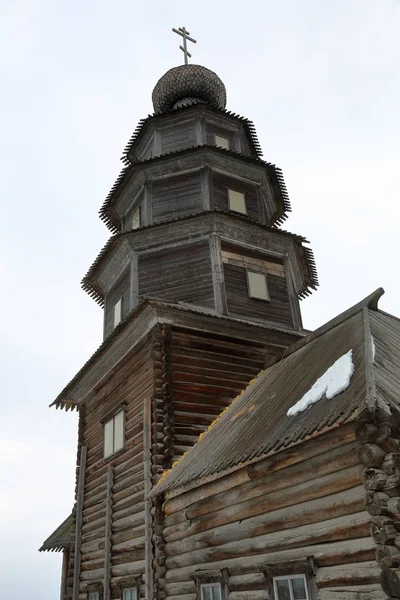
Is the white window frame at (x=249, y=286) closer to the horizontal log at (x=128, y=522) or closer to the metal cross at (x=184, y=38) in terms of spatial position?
the horizontal log at (x=128, y=522)

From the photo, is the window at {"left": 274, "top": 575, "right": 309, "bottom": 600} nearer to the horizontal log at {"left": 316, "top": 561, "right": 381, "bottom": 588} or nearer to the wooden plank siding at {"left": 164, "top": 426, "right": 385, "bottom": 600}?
the wooden plank siding at {"left": 164, "top": 426, "right": 385, "bottom": 600}

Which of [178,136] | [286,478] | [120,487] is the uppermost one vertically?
[178,136]

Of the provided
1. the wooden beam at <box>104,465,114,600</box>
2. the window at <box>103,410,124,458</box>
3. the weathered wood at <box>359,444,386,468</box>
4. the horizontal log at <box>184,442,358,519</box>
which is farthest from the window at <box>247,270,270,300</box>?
the weathered wood at <box>359,444,386,468</box>

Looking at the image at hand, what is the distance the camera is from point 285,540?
7363 millimetres

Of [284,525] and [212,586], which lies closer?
[284,525]

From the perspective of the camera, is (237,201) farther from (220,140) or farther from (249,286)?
(249,286)

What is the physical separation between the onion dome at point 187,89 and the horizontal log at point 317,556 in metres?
19.5

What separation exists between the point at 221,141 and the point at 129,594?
54.7 feet

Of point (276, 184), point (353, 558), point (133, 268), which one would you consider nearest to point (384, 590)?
point (353, 558)

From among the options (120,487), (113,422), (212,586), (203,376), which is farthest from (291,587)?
(113,422)

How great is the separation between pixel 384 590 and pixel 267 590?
7.59ft

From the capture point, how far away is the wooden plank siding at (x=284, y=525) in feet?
20.8

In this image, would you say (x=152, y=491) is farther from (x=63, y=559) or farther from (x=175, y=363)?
(x=63, y=559)

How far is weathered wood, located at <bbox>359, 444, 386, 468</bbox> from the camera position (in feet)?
19.8
